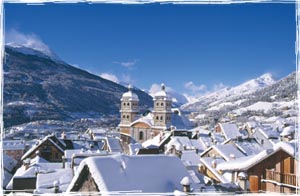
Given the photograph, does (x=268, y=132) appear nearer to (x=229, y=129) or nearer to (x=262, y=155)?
(x=229, y=129)

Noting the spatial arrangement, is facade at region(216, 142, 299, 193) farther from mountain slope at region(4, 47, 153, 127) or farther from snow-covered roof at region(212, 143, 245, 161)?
snow-covered roof at region(212, 143, 245, 161)

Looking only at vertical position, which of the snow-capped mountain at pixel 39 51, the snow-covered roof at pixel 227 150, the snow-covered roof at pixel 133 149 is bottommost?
the snow-covered roof at pixel 133 149

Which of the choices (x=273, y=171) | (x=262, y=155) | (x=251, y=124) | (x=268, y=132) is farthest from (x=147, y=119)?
(x=273, y=171)

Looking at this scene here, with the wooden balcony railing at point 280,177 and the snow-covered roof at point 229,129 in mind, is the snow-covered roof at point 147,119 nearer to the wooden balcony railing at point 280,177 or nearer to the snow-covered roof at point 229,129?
the snow-covered roof at point 229,129

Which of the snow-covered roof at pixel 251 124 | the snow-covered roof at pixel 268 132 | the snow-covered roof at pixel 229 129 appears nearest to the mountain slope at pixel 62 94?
the snow-covered roof at pixel 268 132

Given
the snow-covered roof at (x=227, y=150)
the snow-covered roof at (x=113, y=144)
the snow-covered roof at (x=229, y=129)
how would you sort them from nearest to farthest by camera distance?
the snow-covered roof at (x=227, y=150) < the snow-covered roof at (x=113, y=144) < the snow-covered roof at (x=229, y=129)
